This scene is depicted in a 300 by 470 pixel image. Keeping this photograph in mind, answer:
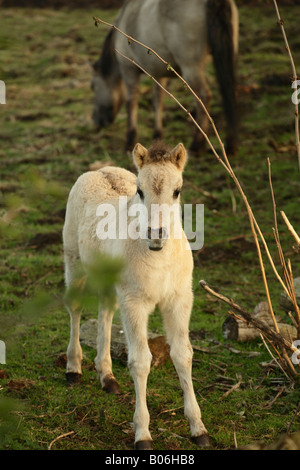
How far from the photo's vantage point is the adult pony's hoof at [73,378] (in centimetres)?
497

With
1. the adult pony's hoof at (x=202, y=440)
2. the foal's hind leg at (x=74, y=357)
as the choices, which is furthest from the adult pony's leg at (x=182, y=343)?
the foal's hind leg at (x=74, y=357)

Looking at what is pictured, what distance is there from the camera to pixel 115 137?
11750 millimetres

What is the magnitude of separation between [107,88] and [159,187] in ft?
28.7

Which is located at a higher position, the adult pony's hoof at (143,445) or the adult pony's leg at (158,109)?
the adult pony's leg at (158,109)

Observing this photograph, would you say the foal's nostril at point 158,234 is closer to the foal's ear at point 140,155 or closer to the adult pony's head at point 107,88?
the foal's ear at point 140,155

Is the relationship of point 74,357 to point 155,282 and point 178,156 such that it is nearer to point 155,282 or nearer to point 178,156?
point 155,282

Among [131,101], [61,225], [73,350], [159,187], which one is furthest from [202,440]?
[131,101]

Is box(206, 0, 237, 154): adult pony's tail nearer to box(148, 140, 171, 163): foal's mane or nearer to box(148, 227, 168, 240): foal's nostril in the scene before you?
box(148, 140, 171, 163): foal's mane

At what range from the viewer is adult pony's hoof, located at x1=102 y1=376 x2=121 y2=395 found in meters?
4.78

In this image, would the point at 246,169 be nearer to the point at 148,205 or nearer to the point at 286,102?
the point at 286,102

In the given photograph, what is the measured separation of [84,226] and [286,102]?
837 centimetres

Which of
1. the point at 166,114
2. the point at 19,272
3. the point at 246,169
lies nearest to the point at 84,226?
the point at 19,272

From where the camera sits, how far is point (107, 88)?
1199 centimetres

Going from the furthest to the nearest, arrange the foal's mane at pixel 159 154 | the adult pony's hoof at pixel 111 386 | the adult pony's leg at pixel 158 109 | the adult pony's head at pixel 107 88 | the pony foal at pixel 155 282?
the adult pony's head at pixel 107 88 → the adult pony's leg at pixel 158 109 → the adult pony's hoof at pixel 111 386 → the foal's mane at pixel 159 154 → the pony foal at pixel 155 282
